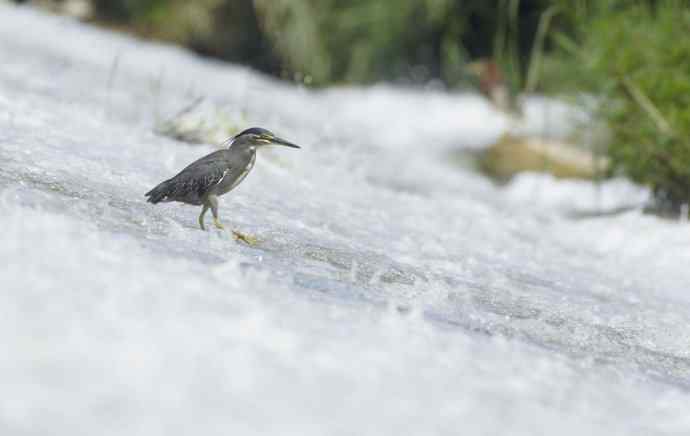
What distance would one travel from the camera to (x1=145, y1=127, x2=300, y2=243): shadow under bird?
3938 millimetres

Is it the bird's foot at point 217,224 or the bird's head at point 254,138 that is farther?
→ the bird's head at point 254,138

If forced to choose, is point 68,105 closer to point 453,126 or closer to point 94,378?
point 94,378

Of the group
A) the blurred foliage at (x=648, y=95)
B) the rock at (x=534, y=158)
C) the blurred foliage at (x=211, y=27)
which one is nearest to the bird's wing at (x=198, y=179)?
the blurred foliage at (x=648, y=95)

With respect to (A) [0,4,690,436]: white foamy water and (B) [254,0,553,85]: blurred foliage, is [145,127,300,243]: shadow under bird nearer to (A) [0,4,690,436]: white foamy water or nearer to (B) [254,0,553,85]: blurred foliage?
(A) [0,4,690,436]: white foamy water

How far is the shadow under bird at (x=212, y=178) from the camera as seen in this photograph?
12.9 ft

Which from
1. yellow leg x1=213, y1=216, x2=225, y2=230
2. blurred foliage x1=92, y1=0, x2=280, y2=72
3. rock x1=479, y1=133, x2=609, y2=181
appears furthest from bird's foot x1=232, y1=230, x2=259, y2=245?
blurred foliage x1=92, y1=0, x2=280, y2=72

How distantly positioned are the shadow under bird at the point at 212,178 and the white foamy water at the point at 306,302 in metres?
0.10

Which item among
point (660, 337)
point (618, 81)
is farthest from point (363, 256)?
point (618, 81)

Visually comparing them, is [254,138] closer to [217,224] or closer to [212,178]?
[212,178]

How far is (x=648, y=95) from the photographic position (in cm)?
702

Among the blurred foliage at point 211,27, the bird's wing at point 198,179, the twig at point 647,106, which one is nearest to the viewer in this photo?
the bird's wing at point 198,179

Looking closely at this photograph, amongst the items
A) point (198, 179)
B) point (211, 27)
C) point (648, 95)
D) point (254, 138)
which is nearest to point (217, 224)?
point (198, 179)

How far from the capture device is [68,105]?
20.3 ft

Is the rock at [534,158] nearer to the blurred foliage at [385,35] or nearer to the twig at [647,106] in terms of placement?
the blurred foliage at [385,35]
